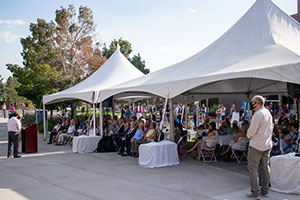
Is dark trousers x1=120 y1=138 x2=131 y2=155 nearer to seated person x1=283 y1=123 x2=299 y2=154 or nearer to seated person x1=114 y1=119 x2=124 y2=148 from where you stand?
seated person x1=114 y1=119 x2=124 y2=148

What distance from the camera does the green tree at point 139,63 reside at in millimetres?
Answer: 43625

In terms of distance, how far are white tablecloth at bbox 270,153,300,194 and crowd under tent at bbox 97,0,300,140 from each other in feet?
4.82

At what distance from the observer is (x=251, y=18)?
29.7 feet

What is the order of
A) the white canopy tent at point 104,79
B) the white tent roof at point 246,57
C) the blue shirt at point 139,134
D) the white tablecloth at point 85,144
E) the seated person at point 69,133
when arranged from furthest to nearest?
the seated person at point 69,133, the white canopy tent at point 104,79, the white tablecloth at point 85,144, the blue shirt at point 139,134, the white tent roof at point 246,57

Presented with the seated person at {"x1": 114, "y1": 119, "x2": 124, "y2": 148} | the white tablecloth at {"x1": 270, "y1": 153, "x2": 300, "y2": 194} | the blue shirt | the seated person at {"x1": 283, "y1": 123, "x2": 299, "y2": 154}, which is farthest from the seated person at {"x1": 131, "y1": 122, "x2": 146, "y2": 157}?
the white tablecloth at {"x1": 270, "y1": 153, "x2": 300, "y2": 194}

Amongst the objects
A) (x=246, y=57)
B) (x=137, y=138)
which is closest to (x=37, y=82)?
(x=137, y=138)

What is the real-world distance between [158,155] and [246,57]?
3.34m

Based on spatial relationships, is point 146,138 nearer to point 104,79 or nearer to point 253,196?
point 253,196

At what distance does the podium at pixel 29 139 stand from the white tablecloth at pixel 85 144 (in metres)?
1.55

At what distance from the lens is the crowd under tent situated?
255 inches

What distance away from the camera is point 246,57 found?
304 inches

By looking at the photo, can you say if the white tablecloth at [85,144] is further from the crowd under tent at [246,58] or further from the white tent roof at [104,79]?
the crowd under tent at [246,58]

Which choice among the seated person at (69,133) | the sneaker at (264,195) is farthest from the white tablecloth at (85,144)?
the sneaker at (264,195)

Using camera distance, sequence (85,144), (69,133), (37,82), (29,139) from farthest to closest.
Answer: (37,82)
(69,133)
(29,139)
(85,144)
